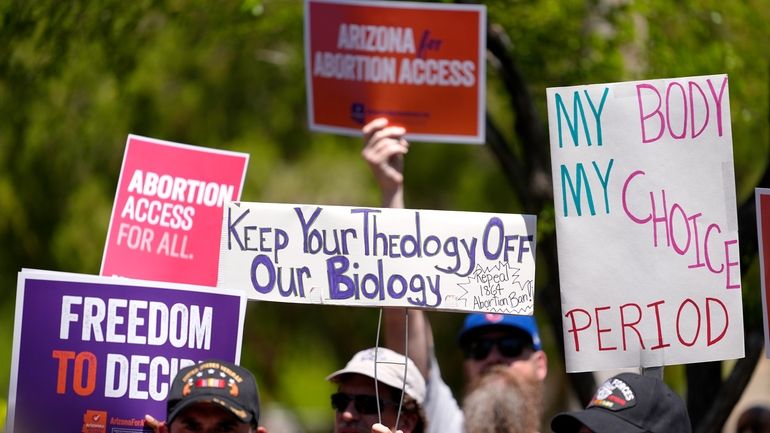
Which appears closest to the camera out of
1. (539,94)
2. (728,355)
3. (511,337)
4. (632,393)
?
(632,393)

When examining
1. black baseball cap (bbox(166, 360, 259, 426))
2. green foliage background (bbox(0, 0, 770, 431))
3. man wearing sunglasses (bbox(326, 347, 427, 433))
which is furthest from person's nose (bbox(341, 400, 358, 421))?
green foliage background (bbox(0, 0, 770, 431))

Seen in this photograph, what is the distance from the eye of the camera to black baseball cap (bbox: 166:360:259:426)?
14.6ft

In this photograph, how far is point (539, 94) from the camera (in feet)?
28.4

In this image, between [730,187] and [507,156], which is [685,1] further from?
[730,187]

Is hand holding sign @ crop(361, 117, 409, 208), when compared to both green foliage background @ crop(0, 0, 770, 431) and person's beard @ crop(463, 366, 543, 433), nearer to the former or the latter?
person's beard @ crop(463, 366, 543, 433)

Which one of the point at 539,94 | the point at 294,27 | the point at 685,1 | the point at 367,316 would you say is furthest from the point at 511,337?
the point at 367,316

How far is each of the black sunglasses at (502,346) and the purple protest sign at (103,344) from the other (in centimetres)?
124

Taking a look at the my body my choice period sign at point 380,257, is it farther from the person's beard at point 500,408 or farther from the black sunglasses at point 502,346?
the black sunglasses at point 502,346

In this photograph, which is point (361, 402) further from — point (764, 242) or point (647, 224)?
point (764, 242)

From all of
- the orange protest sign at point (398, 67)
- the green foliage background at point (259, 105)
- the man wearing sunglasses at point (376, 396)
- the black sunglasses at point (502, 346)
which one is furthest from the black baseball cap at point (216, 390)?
the green foliage background at point (259, 105)

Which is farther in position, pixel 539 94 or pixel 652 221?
pixel 539 94

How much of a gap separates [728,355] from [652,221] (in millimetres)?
515

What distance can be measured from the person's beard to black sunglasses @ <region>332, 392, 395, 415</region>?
1.85 feet

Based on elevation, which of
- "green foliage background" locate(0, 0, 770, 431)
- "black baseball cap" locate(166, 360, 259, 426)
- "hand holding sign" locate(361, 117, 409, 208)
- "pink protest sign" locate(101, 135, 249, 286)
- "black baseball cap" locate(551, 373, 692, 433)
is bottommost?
"black baseball cap" locate(551, 373, 692, 433)
